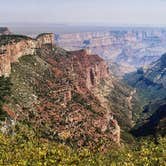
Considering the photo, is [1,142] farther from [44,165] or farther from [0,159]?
[44,165]

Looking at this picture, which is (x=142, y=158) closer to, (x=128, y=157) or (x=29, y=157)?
(x=128, y=157)

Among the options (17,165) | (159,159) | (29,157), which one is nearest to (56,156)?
(29,157)

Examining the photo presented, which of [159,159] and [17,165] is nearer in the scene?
[17,165]

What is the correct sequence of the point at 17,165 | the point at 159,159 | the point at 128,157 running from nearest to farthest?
the point at 17,165
the point at 159,159
the point at 128,157

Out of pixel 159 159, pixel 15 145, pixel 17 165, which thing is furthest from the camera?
pixel 15 145

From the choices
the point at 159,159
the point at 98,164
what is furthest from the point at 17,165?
the point at 159,159

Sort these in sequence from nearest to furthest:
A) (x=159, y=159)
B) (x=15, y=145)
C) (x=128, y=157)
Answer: (x=159, y=159), (x=128, y=157), (x=15, y=145)

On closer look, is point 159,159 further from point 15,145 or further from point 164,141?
point 15,145

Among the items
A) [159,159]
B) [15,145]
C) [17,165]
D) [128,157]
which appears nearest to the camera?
[17,165]

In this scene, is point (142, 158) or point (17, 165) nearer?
point (17, 165)
